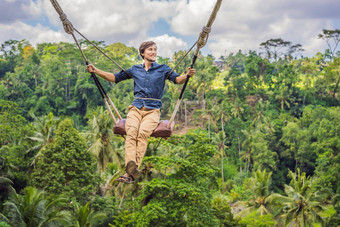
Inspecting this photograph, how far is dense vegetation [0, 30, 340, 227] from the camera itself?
18.6m

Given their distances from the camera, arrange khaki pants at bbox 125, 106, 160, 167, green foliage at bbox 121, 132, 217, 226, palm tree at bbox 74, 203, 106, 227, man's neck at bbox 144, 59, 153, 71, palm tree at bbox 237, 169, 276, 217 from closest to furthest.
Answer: khaki pants at bbox 125, 106, 160, 167
man's neck at bbox 144, 59, 153, 71
palm tree at bbox 74, 203, 106, 227
green foliage at bbox 121, 132, 217, 226
palm tree at bbox 237, 169, 276, 217

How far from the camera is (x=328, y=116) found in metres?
43.7

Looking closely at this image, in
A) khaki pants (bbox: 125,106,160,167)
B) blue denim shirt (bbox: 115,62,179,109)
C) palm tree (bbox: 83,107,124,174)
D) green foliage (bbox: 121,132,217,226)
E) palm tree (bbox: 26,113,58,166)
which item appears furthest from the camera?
palm tree (bbox: 83,107,124,174)

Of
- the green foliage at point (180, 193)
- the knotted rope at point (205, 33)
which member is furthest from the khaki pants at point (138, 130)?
the green foliage at point (180, 193)

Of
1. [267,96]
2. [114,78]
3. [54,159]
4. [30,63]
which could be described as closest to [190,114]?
[267,96]

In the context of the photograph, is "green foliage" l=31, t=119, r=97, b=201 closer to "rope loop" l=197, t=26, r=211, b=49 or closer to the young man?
the young man

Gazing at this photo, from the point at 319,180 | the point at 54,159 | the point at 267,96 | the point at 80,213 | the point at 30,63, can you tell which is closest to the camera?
the point at 80,213

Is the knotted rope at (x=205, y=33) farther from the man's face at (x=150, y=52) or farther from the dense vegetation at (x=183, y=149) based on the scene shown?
the dense vegetation at (x=183, y=149)

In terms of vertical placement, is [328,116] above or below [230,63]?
below

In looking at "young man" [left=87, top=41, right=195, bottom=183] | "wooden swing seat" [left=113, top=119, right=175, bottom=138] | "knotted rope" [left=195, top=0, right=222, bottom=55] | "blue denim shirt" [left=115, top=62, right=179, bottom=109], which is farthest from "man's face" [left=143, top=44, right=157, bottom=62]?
"wooden swing seat" [left=113, top=119, right=175, bottom=138]

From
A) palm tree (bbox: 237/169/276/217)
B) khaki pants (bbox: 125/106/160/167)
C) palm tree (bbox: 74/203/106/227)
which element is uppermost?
khaki pants (bbox: 125/106/160/167)

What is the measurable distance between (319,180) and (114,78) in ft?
104

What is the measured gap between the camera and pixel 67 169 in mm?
21641

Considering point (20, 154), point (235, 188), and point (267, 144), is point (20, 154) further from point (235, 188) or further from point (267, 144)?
point (267, 144)
